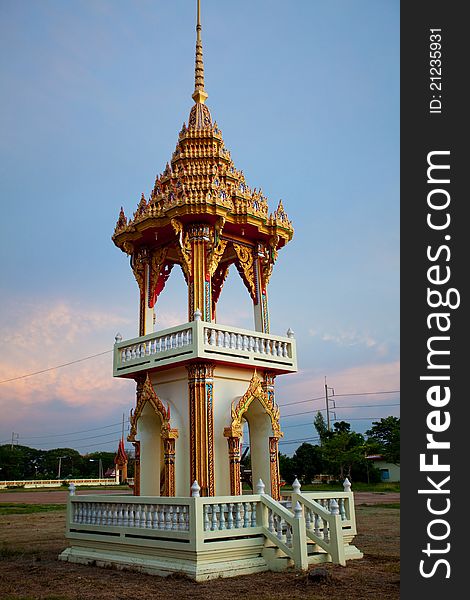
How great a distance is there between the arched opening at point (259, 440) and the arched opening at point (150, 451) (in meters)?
2.28

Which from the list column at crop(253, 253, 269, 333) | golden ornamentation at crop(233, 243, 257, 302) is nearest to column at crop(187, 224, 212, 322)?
golden ornamentation at crop(233, 243, 257, 302)

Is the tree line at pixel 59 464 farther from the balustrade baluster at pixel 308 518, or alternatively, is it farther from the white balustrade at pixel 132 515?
the balustrade baluster at pixel 308 518

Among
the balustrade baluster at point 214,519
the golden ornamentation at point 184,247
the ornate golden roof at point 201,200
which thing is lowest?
the balustrade baluster at point 214,519

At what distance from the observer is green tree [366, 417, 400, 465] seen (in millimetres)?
51625

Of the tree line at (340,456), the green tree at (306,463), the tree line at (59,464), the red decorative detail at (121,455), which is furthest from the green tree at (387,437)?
the tree line at (59,464)

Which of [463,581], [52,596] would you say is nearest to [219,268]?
[52,596]

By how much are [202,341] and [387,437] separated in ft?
157

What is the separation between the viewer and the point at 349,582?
1046cm

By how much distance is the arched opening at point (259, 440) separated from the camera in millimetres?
15188

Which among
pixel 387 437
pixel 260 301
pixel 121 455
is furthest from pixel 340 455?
pixel 260 301

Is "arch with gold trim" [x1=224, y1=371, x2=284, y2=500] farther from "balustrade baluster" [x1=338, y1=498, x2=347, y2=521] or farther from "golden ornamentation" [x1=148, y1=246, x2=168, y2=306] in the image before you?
"golden ornamentation" [x1=148, y1=246, x2=168, y2=306]

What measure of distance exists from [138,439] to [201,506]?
4.56 meters

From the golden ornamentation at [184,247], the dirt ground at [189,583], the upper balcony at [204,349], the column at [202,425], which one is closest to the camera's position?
the dirt ground at [189,583]

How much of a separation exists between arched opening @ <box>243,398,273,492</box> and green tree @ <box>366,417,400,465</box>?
125ft
